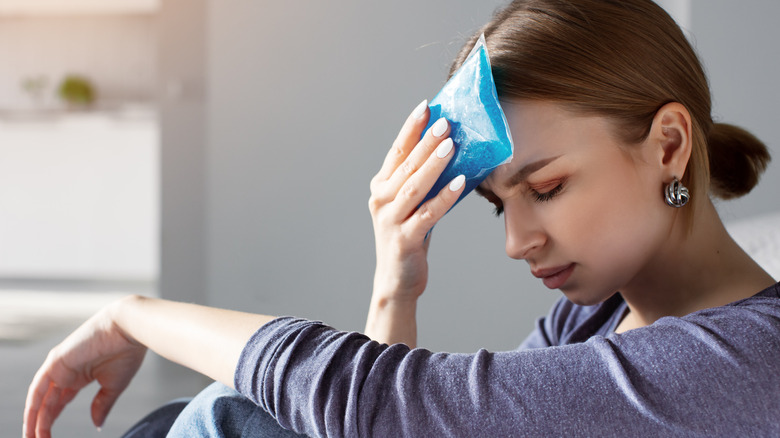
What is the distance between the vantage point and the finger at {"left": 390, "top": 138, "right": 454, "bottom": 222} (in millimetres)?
720

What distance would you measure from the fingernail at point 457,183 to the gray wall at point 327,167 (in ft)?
5.46

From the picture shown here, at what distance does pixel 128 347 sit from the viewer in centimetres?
94

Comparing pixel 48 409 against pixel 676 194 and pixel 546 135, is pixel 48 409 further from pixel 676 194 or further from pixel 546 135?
pixel 676 194

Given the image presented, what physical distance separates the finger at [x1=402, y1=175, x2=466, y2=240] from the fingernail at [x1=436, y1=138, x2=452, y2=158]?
1.1 inches

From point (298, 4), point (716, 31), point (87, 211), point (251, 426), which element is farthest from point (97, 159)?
point (251, 426)

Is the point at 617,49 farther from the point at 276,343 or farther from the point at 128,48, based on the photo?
the point at 128,48

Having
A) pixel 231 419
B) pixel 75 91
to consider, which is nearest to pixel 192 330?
pixel 231 419

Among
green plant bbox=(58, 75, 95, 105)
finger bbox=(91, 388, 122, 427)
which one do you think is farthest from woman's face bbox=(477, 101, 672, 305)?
green plant bbox=(58, 75, 95, 105)

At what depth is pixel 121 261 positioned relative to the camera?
4863 mm

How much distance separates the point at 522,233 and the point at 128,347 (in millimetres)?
558

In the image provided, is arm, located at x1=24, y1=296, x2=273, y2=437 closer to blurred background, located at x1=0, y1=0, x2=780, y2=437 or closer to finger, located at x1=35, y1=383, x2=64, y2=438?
finger, located at x1=35, y1=383, x2=64, y2=438

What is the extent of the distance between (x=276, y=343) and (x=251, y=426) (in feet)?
0.44

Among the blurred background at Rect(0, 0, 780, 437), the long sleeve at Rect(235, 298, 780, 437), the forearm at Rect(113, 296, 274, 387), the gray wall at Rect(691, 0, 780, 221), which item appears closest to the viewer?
the long sleeve at Rect(235, 298, 780, 437)

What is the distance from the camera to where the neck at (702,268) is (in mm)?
810
